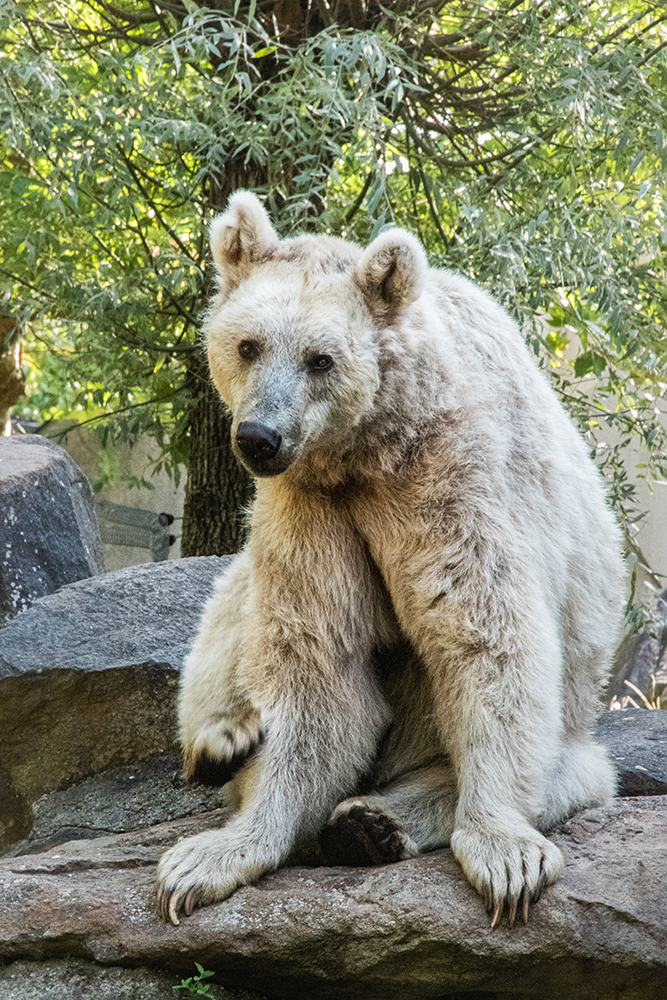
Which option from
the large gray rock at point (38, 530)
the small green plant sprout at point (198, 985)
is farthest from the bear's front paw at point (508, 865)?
the large gray rock at point (38, 530)

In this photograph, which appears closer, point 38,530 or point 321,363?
point 321,363

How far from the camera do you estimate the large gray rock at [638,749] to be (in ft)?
13.3

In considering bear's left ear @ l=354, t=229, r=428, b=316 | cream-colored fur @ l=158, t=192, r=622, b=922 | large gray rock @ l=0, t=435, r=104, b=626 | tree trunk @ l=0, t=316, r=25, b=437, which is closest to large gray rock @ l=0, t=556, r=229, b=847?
large gray rock @ l=0, t=435, r=104, b=626

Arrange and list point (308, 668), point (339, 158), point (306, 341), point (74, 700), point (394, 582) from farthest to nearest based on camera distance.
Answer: point (339, 158) → point (74, 700) → point (308, 668) → point (394, 582) → point (306, 341)

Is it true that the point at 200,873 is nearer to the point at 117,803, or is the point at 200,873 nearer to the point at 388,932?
the point at 388,932

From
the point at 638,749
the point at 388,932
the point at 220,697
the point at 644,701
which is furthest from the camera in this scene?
the point at 644,701

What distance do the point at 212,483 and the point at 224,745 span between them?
3.85 meters

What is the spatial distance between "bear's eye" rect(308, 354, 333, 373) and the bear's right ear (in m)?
0.48

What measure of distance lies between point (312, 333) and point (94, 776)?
231cm

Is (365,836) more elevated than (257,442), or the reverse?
(257,442)

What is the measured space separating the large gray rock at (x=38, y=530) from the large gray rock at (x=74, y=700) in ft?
1.91

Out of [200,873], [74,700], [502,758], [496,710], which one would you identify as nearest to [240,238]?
[496,710]

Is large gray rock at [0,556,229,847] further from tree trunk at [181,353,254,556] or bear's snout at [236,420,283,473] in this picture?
tree trunk at [181,353,254,556]

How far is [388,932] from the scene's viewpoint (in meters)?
2.57
